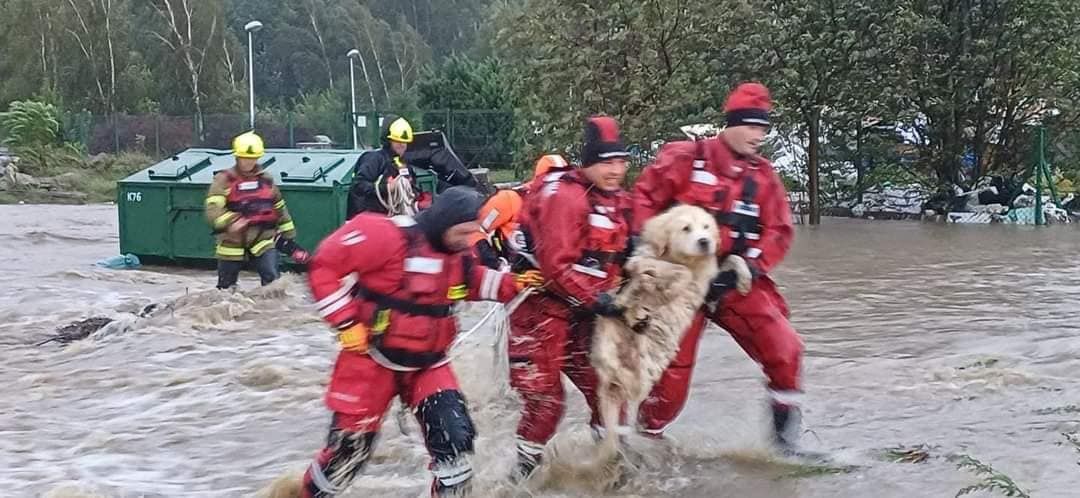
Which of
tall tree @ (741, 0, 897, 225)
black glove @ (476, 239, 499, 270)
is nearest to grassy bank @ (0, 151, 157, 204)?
tall tree @ (741, 0, 897, 225)

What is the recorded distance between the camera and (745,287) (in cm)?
582

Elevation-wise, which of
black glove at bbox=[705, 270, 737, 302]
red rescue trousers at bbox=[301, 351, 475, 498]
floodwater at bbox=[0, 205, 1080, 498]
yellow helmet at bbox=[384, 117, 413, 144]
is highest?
yellow helmet at bbox=[384, 117, 413, 144]

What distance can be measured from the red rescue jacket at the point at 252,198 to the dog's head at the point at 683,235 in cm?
607

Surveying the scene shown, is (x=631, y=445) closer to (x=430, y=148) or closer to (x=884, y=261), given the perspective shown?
(x=430, y=148)

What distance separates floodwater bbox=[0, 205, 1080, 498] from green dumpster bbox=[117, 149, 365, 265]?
6.26ft

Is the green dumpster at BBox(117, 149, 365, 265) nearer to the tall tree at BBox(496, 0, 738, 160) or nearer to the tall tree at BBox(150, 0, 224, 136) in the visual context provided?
the tall tree at BBox(496, 0, 738, 160)

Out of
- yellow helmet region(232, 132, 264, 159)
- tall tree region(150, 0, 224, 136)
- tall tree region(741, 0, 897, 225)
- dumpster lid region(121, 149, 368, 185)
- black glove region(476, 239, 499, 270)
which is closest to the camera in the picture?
black glove region(476, 239, 499, 270)

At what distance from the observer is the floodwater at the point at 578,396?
6.07m

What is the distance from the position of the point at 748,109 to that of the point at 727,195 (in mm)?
405

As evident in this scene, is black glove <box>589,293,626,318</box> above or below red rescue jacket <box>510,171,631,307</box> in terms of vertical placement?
below

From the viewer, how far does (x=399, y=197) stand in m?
10.6

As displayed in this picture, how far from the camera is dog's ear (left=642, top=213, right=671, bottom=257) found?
18.7 ft

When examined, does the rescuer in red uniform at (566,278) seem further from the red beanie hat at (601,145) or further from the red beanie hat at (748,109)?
the red beanie hat at (748,109)

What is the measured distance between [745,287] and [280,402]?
357cm
